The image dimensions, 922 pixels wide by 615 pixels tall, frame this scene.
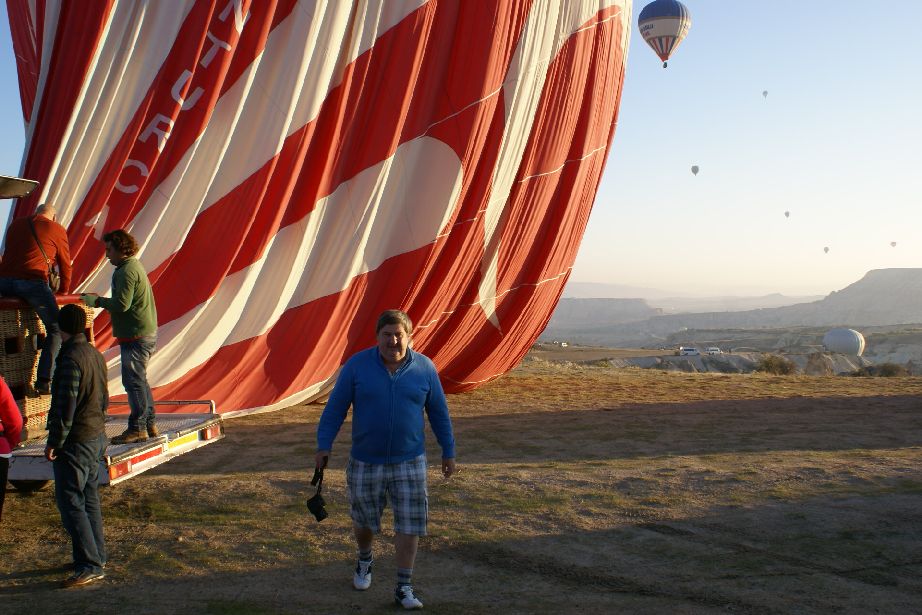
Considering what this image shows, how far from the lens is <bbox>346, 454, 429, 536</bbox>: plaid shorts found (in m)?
4.49

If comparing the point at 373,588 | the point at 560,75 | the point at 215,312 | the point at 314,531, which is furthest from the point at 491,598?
the point at 560,75

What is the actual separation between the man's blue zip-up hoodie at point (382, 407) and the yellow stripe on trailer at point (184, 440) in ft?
8.17

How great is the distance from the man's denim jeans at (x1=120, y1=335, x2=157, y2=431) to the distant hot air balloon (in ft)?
87.1

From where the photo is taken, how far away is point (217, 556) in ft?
18.4

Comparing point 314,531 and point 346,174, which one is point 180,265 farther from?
point 314,531

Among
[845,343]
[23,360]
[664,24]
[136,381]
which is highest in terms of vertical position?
[664,24]

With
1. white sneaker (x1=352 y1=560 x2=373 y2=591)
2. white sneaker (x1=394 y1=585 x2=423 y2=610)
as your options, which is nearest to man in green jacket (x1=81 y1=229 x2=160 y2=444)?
white sneaker (x1=352 y1=560 x2=373 y2=591)

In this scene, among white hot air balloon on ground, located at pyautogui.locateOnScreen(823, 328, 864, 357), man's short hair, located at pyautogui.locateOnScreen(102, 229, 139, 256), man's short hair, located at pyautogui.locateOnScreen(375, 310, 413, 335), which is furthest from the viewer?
white hot air balloon on ground, located at pyautogui.locateOnScreen(823, 328, 864, 357)

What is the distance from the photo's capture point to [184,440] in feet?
22.2

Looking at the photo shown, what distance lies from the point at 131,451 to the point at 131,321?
42.7 inches

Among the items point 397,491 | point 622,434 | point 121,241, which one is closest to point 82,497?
point 397,491

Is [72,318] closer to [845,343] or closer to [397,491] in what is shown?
[397,491]

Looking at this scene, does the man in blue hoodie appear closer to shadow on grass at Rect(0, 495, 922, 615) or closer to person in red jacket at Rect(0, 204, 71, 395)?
shadow on grass at Rect(0, 495, 922, 615)

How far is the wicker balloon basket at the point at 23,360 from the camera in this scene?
6.35 metres
